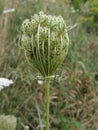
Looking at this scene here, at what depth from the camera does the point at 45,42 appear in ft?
4.19

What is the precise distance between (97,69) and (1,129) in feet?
10.4

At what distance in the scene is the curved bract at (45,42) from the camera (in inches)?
50.2

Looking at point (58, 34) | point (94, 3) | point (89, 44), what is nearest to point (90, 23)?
point (94, 3)

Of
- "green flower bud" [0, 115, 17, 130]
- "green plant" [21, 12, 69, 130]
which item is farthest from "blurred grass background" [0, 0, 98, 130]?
"green plant" [21, 12, 69, 130]

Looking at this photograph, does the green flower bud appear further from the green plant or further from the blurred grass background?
the blurred grass background

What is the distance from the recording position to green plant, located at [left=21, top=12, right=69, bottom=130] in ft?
4.18

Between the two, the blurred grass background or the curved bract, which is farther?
the blurred grass background

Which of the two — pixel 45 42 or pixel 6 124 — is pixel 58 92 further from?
pixel 45 42

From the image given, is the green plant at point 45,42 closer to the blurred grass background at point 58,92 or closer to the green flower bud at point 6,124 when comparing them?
the green flower bud at point 6,124

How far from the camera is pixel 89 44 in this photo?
5523 mm

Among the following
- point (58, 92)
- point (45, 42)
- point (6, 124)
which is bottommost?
point (58, 92)

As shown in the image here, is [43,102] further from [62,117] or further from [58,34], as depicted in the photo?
[58,34]

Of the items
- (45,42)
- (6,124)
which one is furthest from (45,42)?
(6,124)

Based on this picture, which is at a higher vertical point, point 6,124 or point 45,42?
point 45,42
